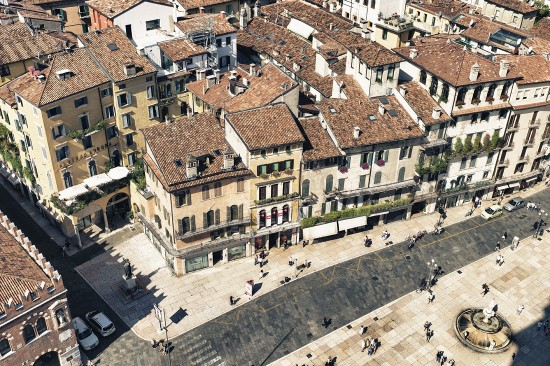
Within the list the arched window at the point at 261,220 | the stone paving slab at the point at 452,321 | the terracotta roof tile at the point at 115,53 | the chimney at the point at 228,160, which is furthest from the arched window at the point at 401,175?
the terracotta roof tile at the point at 115,53

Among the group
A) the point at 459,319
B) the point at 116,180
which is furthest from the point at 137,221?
the point at 459,319

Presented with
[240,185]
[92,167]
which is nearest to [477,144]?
[240,185]

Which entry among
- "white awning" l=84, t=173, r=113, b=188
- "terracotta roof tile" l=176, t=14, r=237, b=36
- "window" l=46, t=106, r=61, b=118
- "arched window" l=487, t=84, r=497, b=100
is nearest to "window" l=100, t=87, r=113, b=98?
"window" l=46, t=106, r=61, b=118

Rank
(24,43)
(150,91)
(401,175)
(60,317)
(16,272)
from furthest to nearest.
Result: 1. (24,43)
2. (150,91)
3. (401,175)
4. (60,317)
5. (16,272)

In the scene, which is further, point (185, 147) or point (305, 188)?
point (305, 188)

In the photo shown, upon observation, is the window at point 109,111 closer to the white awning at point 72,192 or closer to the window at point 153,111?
the window at point 153,111

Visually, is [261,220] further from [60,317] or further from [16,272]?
[16,272]

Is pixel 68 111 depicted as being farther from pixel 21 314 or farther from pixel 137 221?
pixel 21 314
